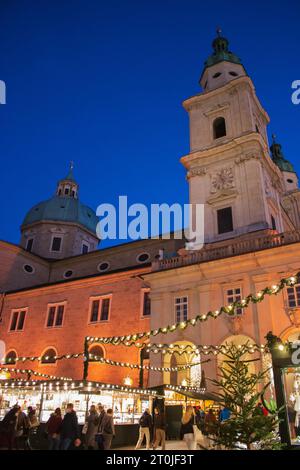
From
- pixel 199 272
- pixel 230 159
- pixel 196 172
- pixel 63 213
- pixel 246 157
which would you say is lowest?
Result: pixel 199 272

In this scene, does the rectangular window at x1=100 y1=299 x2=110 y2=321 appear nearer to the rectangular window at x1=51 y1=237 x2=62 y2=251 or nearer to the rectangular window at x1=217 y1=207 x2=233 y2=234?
the rectangular window at x1=217 y1=207 x2=233 y2=234

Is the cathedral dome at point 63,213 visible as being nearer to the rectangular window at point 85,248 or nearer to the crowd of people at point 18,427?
the rectangular window at point 85,248

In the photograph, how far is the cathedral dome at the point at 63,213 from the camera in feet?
157

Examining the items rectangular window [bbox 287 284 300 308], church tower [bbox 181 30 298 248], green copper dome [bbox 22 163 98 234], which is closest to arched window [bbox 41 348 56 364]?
church tower [bbox 181 30 298 248]

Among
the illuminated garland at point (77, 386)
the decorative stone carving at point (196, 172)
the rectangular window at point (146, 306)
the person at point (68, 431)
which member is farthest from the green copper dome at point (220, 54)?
the person at point (68, 431)

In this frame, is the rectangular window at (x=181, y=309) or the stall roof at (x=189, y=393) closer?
the stall roof at (x=189, y=393)

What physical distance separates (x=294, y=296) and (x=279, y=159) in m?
31.7

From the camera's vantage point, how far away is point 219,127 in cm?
3191

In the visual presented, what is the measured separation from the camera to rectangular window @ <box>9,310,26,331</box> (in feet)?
112

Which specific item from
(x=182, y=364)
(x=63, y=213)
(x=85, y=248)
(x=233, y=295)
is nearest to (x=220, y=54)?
(x=233, y=295)

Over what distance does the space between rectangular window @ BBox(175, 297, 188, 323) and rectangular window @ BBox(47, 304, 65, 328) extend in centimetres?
1229

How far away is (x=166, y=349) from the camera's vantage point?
830 inches

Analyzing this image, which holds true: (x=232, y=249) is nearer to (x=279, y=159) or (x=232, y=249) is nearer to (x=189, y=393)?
(x=189, y=393)

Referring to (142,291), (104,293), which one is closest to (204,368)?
(142,291)
